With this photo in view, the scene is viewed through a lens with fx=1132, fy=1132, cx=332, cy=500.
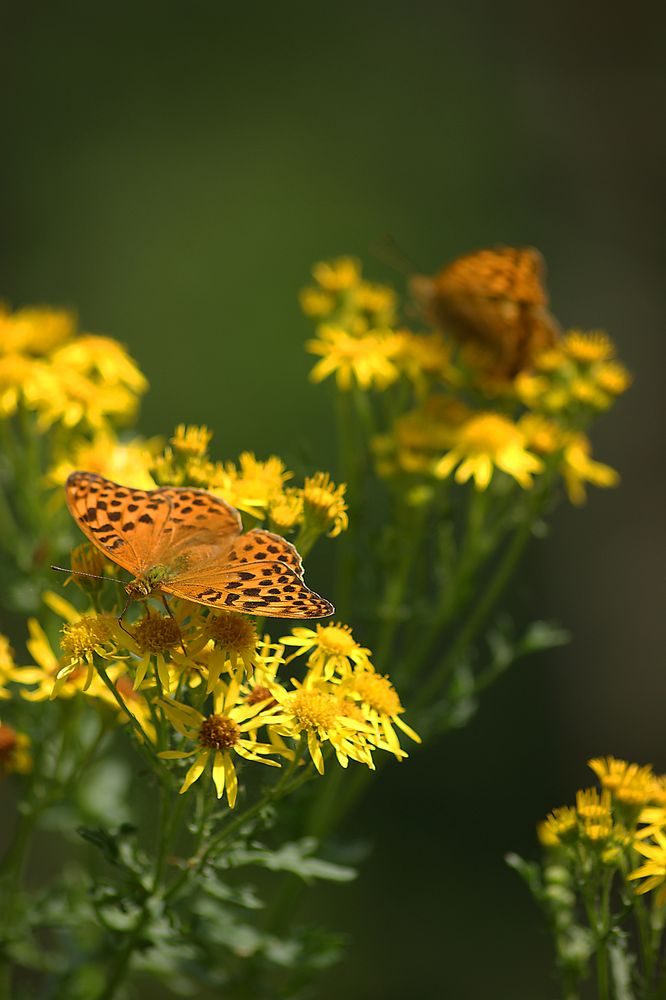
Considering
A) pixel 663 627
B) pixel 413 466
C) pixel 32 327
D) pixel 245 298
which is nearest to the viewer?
pixel 413 466

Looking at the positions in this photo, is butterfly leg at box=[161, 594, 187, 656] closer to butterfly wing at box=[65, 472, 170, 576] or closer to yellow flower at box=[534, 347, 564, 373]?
butterfly wing at box=[65, 472, 170, 576]

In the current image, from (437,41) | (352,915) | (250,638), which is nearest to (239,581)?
(250,638)

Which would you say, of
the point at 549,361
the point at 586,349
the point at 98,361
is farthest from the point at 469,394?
the point at 98,361

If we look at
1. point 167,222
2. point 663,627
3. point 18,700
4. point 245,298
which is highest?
point 167,222

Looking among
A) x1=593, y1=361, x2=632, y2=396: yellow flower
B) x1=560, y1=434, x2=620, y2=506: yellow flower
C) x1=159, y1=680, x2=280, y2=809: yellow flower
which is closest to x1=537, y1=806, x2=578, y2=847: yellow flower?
x1=159, y1=680, x2=280, y2=809: yellow flower

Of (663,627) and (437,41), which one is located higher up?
(437,41)

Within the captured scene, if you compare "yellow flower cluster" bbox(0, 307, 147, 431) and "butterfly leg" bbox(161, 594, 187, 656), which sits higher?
"yellow flower cluster" bbox(0, 307, 147, 431)

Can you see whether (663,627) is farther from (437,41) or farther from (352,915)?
(437,41)
